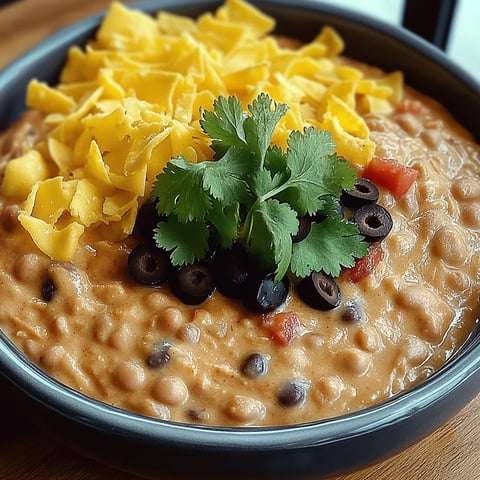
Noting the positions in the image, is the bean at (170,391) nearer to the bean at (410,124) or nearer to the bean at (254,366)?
the bean at (254,366)

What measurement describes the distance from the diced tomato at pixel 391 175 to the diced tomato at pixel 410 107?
357mm

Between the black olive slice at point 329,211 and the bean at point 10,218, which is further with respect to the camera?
the bean at point 10,218

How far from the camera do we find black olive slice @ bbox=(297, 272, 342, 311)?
1727mm

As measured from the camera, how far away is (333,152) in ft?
5.94

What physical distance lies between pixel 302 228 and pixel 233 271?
171mm

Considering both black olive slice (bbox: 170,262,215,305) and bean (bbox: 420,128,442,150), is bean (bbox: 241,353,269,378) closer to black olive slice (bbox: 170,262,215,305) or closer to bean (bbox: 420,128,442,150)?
black olive slice (bbox: 170,262,215,305)

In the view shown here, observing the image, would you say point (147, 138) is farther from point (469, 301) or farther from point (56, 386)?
point (469, 301)

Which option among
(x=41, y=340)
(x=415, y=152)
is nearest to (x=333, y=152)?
(x=415, y=152)

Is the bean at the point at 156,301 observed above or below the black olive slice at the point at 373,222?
below

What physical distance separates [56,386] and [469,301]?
0.88m

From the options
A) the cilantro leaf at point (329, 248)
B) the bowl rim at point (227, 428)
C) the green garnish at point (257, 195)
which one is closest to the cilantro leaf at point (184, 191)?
the green garnish at point (257, 195)

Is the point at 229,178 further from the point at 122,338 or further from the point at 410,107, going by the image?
the point at 410,107

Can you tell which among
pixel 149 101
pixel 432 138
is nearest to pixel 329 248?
pixel 432 138

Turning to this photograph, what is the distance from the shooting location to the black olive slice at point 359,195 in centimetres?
186
